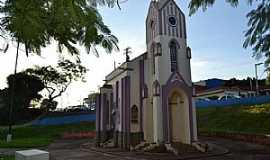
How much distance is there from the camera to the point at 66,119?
39938 mm

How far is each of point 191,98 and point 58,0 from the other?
53.7 feet

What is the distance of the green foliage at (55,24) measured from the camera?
270 centimetres

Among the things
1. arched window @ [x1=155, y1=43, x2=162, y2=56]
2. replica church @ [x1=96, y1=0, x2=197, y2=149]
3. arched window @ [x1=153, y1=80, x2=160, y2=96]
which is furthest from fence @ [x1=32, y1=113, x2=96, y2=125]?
arched window @ [x1=155, y1=43, x2=162, y2=56]

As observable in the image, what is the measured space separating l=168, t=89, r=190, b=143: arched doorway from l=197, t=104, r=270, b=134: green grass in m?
7.08

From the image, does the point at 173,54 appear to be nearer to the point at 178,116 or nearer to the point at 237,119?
the point at 178,116

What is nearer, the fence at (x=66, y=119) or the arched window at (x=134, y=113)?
the arched window at (x=134, y=113)

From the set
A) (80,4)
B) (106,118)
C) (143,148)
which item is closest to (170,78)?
(143,148)

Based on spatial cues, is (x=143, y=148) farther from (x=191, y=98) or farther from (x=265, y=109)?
(x=265, y=109)

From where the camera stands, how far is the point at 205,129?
26156 mm

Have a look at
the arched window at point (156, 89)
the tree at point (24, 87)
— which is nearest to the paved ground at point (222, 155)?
the arched window at point (156, 89)

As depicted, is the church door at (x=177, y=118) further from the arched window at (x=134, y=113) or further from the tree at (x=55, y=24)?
the tree at (x=55, y=24)

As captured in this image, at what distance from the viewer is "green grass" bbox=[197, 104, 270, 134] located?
23.2m

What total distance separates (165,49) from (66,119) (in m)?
25.9

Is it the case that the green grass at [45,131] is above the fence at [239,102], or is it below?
below
